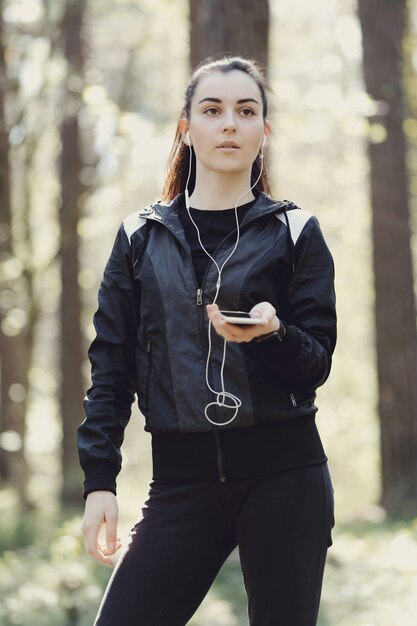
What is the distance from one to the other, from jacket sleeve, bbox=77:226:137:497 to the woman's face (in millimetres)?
391

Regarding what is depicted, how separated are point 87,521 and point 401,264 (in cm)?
861

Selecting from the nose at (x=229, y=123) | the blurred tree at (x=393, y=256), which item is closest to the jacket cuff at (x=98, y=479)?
the nose at (x=229, y=123)

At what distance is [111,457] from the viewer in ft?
10.0

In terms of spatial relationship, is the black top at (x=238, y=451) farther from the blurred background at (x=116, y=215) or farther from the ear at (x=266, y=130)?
the blurred background at (x=116, y=215)

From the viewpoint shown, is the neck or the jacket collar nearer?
the jacket collar

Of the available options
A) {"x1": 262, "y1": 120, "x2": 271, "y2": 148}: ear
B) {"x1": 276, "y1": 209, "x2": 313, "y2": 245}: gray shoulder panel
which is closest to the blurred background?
{"x1": 262, "y1": 120, "x2": 271, "y2": 148}: ear

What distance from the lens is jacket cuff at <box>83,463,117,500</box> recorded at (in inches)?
119

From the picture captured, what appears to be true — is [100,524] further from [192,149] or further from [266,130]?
[266,130]

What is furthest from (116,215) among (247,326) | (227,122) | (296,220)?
(247,326)

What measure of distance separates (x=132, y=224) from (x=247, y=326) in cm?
73

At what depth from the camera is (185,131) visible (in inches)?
136

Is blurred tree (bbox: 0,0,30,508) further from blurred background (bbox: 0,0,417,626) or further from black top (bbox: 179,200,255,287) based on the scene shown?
black top (bbox: 179,200,255,287)

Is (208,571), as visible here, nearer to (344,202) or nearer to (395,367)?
(395,367)

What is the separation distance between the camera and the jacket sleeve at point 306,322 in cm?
287
